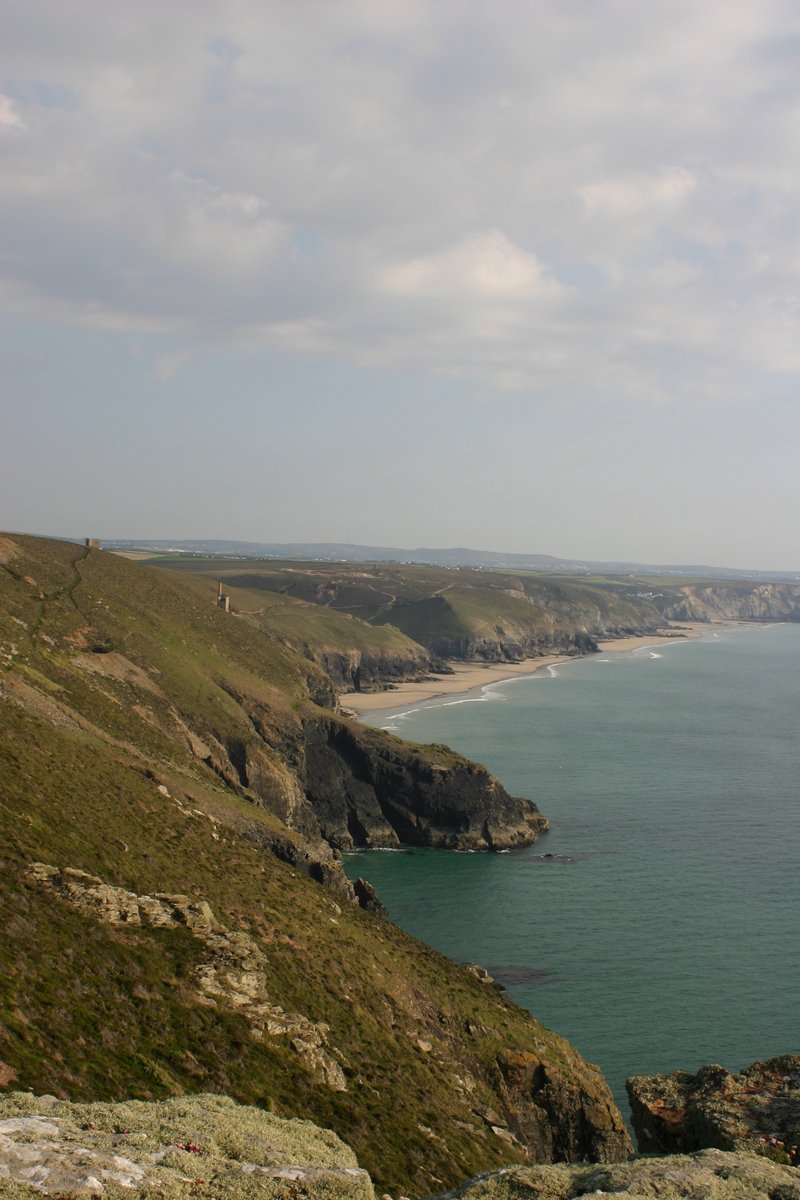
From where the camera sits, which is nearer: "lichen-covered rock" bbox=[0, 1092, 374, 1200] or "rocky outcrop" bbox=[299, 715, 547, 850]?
"lichen-covered rock" bbox=[0, 1092, 374, 1200]

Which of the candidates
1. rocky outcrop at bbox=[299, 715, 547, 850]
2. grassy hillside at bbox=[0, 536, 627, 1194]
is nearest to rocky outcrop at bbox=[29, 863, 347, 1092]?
grassy hillside at bbox=[0, 536, 627, 1194]

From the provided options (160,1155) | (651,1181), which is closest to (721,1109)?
(651,1181)

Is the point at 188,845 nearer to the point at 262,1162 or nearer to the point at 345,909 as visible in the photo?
the point at 345,909

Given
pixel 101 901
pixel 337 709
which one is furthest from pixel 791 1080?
pixel 337 709

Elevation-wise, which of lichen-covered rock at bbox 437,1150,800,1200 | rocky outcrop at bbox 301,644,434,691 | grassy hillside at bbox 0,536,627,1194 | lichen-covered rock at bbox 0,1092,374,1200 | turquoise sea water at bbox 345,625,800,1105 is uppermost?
lichen-covered rock at bbox 0,1092,374,1200

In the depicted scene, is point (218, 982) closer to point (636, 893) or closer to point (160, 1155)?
point (160, 1155)

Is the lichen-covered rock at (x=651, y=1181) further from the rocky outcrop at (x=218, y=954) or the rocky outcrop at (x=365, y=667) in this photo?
the rocky outcrop at (x=365, y=667)

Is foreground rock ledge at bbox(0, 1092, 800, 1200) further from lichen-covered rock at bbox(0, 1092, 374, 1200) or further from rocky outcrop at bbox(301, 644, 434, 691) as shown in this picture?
rocky outcrop at bbox(301, 644, 434, 691)
